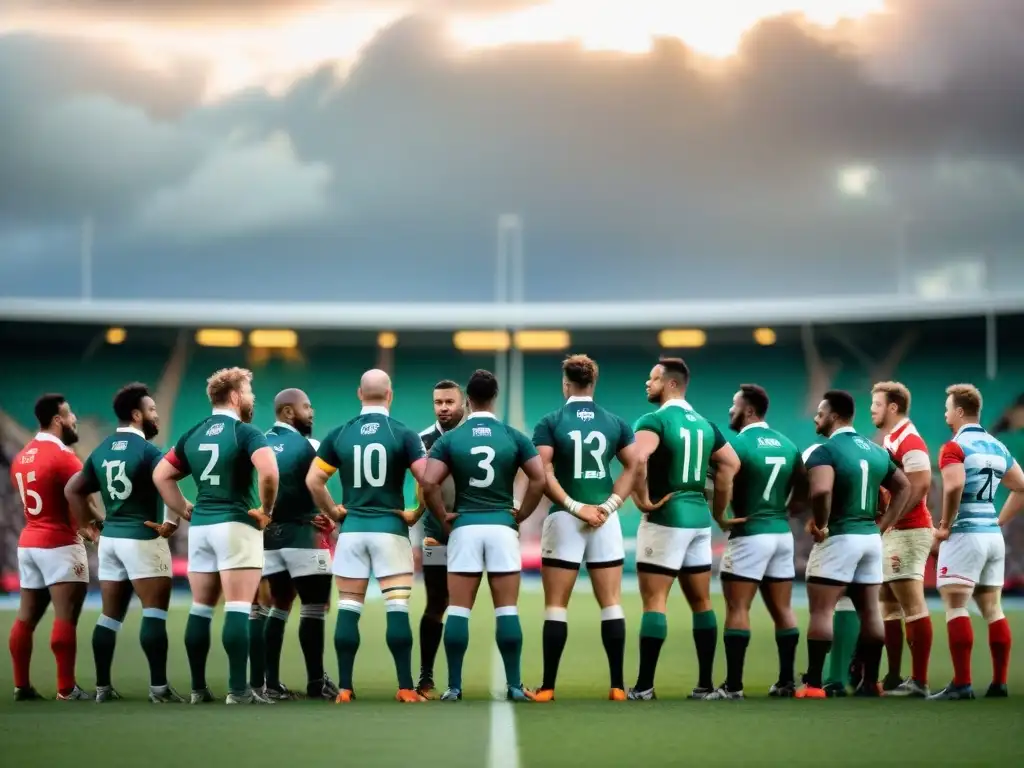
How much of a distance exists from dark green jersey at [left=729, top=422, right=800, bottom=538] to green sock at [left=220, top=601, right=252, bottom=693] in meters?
3.50

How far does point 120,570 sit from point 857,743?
17.1 ft

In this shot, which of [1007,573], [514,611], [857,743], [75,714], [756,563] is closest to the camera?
[857,743]

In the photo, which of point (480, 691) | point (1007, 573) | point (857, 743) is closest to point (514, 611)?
point (480, 691)

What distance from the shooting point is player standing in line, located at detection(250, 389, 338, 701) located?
32.7ft

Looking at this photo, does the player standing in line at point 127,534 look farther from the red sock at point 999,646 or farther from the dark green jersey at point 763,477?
the red sock at point 999,646

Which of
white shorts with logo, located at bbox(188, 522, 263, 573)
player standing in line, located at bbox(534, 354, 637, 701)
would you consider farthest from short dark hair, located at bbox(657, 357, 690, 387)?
white shorts with logo, located at bbox(188, 522, 263, 573)

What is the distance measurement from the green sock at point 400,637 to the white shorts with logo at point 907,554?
3.72 m

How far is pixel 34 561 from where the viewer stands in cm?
1016

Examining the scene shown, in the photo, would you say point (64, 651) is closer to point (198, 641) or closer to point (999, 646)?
point (198, 641)

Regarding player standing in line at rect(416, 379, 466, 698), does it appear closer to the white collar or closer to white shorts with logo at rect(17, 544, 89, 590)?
the white collar

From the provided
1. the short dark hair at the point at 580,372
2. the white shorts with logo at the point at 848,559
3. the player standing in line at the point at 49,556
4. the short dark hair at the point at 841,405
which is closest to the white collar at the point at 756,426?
the short dark hair at the point at 841,405

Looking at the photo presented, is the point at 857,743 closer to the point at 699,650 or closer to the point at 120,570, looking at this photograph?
the point at 699,650

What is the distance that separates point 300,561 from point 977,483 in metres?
4.95

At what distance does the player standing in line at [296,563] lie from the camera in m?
9.98
